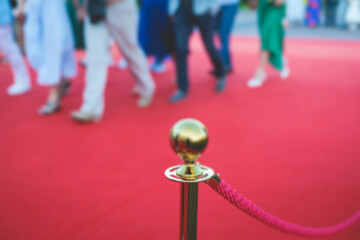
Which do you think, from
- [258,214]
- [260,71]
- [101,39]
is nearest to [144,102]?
[101,39]

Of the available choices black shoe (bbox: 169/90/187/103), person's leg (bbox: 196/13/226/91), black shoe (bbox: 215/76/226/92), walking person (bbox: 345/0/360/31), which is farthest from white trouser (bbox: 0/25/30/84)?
walking person (bbox: 345/0/360/31)

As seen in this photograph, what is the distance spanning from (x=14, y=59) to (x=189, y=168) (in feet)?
13.7

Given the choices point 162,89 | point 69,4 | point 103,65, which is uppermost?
point 69,4

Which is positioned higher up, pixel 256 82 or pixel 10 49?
pixel 10 49

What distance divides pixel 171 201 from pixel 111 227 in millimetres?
370

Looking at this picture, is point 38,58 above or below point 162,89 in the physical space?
above

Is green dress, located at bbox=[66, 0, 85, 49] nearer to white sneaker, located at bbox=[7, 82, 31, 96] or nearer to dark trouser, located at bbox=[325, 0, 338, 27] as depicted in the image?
white sneaker, located at bbox=[7, 82, 31, 96]

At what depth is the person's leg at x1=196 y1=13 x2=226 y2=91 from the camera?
3848mm

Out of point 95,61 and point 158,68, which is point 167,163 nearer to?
point 95,61

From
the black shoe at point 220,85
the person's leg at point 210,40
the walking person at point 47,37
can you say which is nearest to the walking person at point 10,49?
the walking person at point 47,37

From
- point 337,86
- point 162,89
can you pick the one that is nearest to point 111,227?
point 162,89

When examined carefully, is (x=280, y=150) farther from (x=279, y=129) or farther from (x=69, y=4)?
(x=69, y=4)

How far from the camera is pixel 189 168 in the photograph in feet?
3.16

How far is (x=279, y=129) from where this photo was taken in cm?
303
